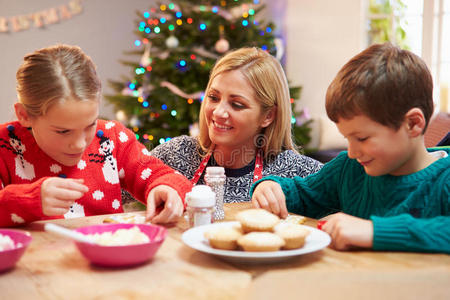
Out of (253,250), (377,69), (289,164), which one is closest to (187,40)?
(289,164)

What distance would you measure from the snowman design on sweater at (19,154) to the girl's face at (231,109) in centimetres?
69

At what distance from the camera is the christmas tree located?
3795mm

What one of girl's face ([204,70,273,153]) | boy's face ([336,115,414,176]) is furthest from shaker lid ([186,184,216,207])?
girl's face ([204,70,273,153])

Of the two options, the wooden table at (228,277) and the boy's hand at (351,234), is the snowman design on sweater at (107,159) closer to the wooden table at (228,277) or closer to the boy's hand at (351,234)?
the wooden table at (228,277)

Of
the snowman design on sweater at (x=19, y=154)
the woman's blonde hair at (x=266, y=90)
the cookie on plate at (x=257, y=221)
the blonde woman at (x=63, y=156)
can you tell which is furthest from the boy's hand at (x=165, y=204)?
the woman's blonde hair at (x=266, y=90)

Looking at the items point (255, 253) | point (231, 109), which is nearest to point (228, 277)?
point (255, 253)

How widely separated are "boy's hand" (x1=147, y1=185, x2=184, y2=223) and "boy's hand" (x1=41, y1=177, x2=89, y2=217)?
204 millimetres

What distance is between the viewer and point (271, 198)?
1.24m

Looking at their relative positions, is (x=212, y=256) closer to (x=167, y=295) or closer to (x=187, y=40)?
(x=167, y=295)

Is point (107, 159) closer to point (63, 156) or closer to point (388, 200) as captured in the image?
point (63, 156)

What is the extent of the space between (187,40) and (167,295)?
330cm

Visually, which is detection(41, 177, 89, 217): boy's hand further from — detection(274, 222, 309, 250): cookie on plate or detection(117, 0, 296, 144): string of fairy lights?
detection(117, 0, 296, 144): string of fairy lights

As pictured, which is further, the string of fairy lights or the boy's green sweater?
the string of fairy lights

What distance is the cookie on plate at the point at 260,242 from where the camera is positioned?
0.83 m
